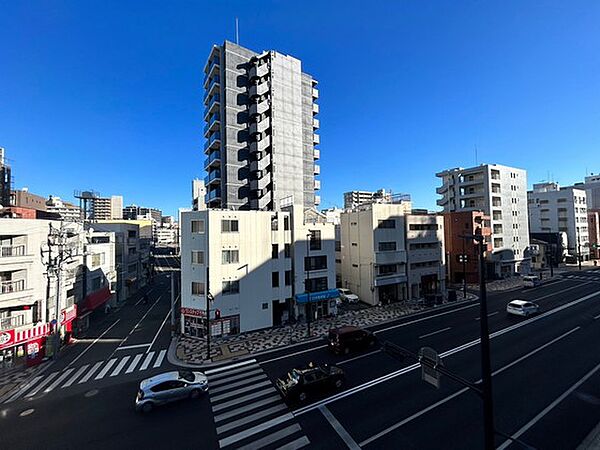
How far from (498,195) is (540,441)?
61.4m

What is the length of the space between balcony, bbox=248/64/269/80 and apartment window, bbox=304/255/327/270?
31.9 meters

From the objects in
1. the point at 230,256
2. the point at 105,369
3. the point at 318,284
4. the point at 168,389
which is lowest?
the point at 105,369

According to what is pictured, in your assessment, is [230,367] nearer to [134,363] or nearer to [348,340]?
[134,363]

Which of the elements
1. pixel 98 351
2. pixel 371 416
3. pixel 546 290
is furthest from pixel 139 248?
pixel 546 290

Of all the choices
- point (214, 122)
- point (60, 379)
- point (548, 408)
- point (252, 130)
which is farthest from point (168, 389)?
point (214, 122)

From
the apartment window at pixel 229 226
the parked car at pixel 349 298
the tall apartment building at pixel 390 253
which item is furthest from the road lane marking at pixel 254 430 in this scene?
the tall apartment building at pixel 390 253

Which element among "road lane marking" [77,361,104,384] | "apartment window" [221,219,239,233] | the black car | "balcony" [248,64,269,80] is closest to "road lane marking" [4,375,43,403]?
"road lane marking" [77,361,104,384]

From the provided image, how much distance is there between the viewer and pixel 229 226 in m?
28.8

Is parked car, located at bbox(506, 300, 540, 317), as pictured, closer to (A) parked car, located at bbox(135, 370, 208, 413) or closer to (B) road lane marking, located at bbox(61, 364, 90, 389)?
(A) parked car, located at bbox(135, 370, 208, 413)

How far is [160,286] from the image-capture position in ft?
190

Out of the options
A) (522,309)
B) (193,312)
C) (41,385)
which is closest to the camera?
(41,385)

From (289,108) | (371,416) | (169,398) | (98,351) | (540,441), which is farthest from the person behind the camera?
(289,108)

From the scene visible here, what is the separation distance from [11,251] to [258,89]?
3699 cm

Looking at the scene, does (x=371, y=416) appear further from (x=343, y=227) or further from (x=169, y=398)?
(x=343, y=227)
